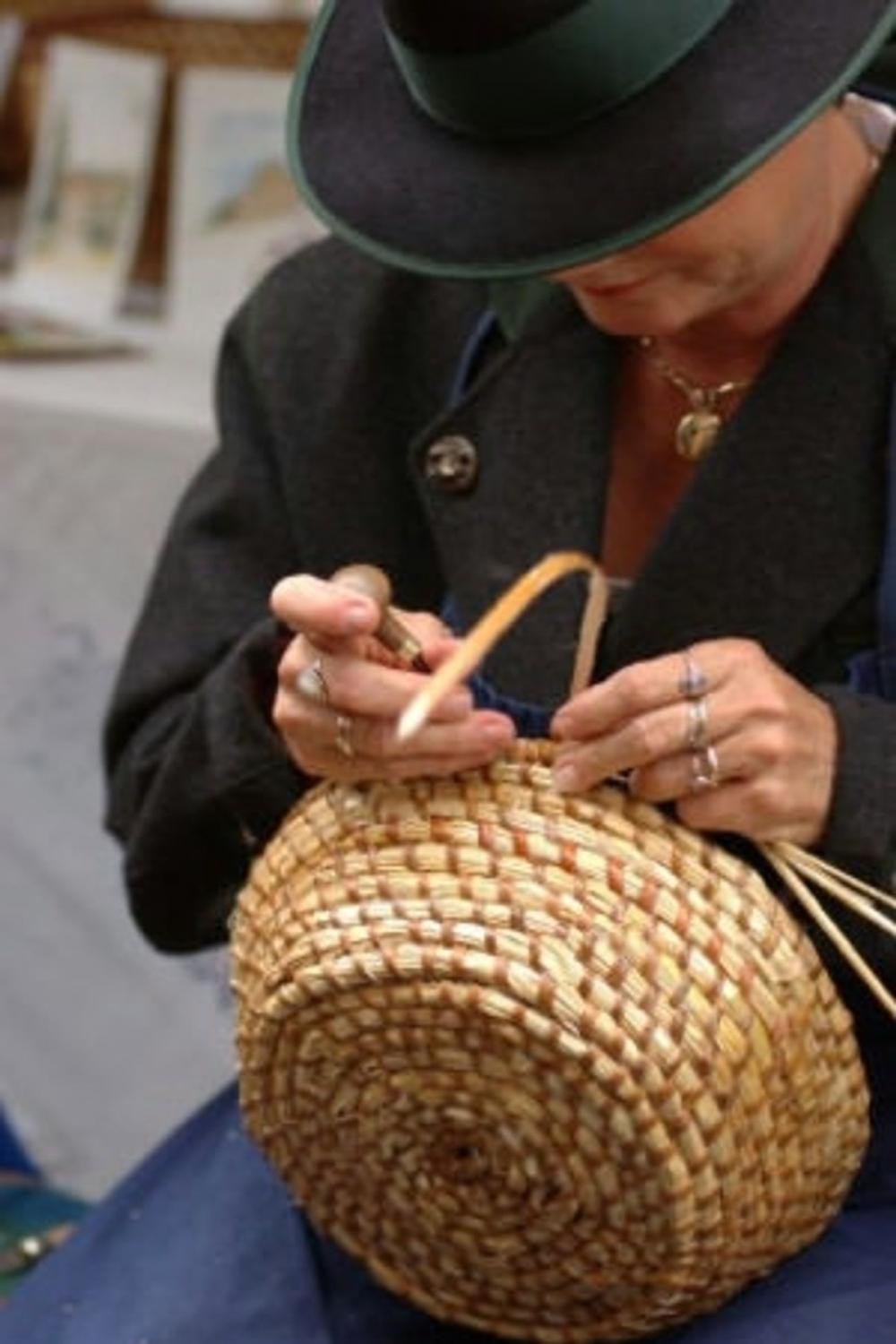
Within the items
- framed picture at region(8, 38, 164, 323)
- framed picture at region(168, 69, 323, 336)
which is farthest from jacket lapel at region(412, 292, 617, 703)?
framed picture at region(8, 38, 164, 323)

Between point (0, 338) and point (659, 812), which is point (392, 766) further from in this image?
point (0, 338)

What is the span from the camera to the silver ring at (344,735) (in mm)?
1109

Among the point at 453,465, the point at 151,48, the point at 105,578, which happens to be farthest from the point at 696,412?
the point at 151,48

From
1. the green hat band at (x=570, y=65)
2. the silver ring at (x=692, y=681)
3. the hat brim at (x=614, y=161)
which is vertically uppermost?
the green hat band at (x=570, y=65)

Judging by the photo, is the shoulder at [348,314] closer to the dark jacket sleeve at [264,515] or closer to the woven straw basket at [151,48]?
the dark jacket sleeve at [264,515]

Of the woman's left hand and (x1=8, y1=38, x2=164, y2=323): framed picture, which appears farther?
(x1=8, y1=38, x2=164, y2=323): framed picture

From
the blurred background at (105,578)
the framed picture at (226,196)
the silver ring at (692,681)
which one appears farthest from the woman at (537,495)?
the framed picture at (226,196)

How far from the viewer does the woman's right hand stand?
1.08 meters

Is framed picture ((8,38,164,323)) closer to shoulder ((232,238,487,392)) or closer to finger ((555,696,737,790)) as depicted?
shoulder ((232,238,487,392))

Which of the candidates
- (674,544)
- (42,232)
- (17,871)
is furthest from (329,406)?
(42,232)

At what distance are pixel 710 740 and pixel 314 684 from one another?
7.4 inches

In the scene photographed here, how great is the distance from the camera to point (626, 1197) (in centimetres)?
107

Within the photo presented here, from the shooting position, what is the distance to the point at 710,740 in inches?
42.4

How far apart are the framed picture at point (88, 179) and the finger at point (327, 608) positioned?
1.41m
